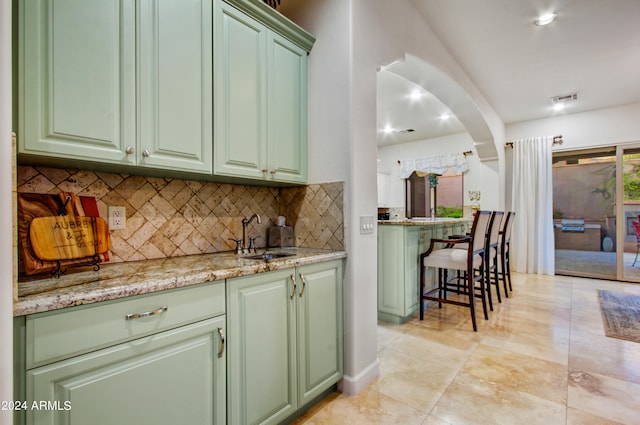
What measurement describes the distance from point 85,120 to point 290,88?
1183 millimetres

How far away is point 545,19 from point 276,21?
2537mm

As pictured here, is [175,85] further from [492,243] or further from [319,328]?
[492,243]

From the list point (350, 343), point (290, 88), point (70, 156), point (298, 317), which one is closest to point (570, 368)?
point (350, 343)

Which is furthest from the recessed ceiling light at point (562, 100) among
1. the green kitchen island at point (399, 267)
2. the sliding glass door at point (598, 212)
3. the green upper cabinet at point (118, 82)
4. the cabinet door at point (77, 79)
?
the cabinet door at point (77, 79)

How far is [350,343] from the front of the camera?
1.87 m

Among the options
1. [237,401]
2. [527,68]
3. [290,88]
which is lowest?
[237,401]

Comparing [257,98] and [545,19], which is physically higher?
[545,19]

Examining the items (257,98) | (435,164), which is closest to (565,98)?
(435,164)

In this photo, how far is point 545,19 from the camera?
2.70 metres

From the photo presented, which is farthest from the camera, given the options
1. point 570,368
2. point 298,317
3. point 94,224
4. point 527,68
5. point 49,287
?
point 527,68

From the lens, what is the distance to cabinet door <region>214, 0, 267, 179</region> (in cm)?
161

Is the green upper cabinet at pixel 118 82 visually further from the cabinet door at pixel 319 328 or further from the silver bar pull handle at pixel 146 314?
the cabinet door at pixel 319 328

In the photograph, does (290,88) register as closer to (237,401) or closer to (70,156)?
(70,156)

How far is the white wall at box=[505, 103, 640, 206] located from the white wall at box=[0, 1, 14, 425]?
6686 mm
